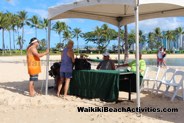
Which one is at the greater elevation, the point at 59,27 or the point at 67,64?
the point at 59,27

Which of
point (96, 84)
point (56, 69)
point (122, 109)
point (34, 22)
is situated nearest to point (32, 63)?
point (56, 69)

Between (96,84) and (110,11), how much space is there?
2.80 metres

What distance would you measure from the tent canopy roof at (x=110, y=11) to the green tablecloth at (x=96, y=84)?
1.59 metres

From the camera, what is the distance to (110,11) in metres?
9.25

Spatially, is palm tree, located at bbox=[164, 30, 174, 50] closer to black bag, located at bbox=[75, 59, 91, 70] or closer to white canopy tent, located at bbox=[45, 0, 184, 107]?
white canopy tent, located at bbox=[45, 0, 184, 107]

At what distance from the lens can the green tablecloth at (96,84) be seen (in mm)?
6949

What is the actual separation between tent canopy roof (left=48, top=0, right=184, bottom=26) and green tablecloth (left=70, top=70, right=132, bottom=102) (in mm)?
1588

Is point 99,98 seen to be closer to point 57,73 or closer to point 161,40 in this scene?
point 57,73

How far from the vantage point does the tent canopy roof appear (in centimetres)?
732

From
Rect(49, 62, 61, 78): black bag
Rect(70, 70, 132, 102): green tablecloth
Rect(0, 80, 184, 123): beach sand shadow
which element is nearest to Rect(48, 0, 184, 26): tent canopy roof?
Rect(49, 62, 61, 78): black bag

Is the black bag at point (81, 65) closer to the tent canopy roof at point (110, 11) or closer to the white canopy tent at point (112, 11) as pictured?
the white canopy tent at point (112, 11)

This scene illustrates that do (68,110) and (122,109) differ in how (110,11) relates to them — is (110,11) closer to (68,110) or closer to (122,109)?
(122,109)

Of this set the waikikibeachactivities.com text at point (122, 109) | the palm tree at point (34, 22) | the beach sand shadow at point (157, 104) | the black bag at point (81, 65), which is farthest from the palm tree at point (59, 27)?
the waikikibeachactivities.com text at point (122, 109)

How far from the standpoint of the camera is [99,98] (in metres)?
7.37
